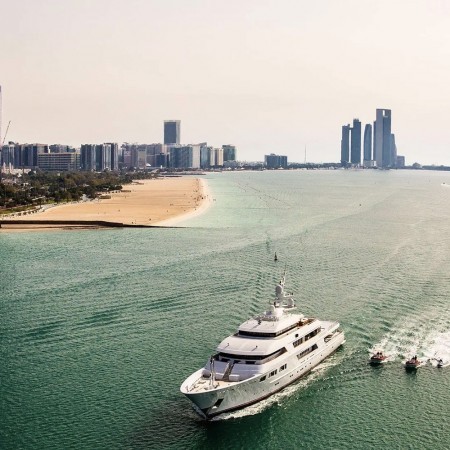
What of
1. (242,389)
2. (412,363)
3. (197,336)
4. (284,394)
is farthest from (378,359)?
(197,336)

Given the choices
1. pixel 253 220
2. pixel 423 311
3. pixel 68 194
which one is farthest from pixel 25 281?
pixel 68 194

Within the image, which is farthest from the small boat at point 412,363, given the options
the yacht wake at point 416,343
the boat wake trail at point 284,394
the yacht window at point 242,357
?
the yacht window at point 242,357

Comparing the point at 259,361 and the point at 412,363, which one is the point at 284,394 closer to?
the point at 259,361

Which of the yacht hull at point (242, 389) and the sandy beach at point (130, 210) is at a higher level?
the sandy beach at point (130, 210)

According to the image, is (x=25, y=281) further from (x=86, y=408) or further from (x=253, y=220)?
(x=253, y=220)

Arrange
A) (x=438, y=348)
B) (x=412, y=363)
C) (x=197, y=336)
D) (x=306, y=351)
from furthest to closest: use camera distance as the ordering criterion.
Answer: (x=197, y=336) → (x=438, y=348) → (x=306, y=351) → (x=412, y=363)

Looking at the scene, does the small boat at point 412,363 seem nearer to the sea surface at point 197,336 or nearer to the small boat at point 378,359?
the sea surface at point 197,336

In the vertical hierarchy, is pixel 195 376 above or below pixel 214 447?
above
